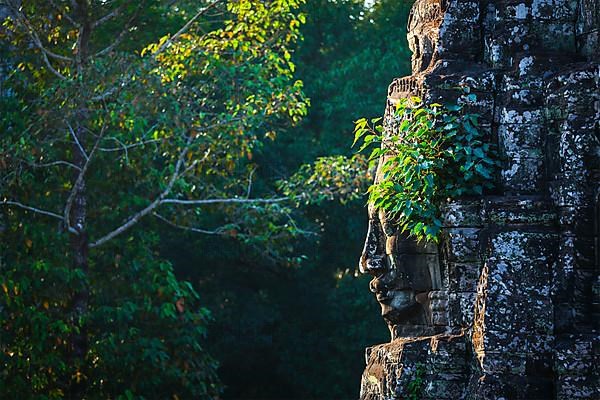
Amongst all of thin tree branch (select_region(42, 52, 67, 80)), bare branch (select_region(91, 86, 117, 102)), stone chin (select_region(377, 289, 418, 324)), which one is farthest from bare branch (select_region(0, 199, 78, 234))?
stone chin (select_region(377, 289, 418, 324))

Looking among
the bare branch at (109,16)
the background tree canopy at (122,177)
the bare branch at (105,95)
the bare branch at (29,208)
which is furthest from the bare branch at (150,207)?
the bare branch at (109,16)

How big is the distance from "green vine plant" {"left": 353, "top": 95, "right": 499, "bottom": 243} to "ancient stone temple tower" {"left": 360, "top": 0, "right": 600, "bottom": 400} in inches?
2.9

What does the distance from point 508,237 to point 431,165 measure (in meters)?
0.62

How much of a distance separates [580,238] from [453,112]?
1.04m

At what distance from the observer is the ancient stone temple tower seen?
5.90 meters

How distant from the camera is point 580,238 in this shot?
5.97 m

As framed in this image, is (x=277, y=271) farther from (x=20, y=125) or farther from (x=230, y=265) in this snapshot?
(x=20, y=125)

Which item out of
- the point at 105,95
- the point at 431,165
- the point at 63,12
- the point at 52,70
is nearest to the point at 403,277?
the point at 431,165

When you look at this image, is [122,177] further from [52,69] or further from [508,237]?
[508,237]

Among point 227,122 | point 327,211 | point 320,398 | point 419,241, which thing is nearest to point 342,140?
point 327,211

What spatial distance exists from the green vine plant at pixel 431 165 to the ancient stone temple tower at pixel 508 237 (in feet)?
0.24

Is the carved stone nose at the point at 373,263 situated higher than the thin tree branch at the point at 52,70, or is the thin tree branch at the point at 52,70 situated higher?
the thin tree branch at the point at 52,70

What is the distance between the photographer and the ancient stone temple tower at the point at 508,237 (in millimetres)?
5902

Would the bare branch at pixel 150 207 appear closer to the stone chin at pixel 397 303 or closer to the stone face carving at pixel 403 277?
the stone face carving at pixel 403 277
